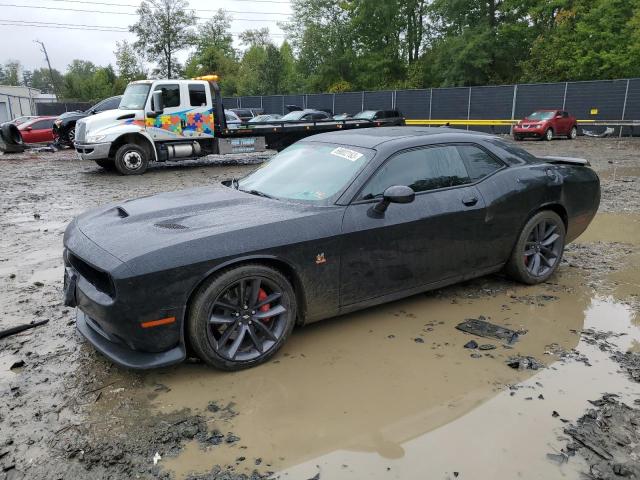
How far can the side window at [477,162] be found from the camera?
181 inches

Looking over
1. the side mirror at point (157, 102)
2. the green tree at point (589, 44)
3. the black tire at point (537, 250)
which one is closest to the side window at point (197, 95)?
the side mirror at point (157, 102)

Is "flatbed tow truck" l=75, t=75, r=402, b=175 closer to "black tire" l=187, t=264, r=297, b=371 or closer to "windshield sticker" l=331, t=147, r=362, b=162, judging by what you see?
"windshield sticker" l=331, t=147, r=362, b=162

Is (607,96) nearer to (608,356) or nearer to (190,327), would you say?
(608,356)

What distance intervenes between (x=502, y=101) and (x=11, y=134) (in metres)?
24.3

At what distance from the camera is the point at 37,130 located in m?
21.4

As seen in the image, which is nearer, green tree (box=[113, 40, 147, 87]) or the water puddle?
the water puddle

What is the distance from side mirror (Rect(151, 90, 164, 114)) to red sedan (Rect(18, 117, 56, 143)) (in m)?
10.6

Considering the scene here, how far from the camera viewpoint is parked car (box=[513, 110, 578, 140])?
23.2 metres

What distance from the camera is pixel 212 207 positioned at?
391 centimetres

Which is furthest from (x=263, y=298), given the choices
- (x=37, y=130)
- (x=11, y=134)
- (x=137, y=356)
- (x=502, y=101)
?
(x=502, y=101)

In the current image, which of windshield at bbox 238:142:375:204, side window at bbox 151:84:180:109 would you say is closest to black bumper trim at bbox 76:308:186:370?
windshield at bbox 238:142:375:204

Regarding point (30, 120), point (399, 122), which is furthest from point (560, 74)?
point (30, 120)

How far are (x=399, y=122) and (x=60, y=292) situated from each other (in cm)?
1899

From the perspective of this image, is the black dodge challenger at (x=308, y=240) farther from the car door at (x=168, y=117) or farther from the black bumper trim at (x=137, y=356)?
the car door at (x=168, y=117)
